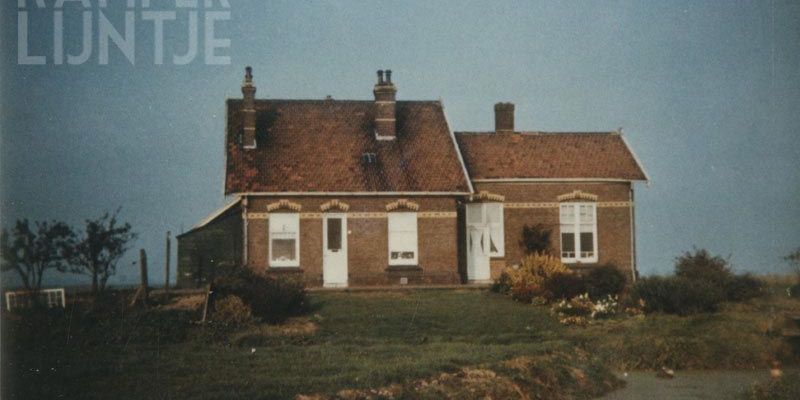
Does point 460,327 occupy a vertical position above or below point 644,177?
below

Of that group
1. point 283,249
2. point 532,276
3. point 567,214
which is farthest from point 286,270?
point 567,214

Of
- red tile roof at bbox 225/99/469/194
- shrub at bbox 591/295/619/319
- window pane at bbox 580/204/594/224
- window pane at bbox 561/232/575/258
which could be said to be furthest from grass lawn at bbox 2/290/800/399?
window pane at bbox 580/204/594/224

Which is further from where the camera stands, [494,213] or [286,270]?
[494,213]

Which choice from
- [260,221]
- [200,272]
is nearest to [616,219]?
[260,221]

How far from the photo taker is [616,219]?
31984mm

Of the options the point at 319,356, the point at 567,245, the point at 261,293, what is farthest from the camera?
the point at 567,245

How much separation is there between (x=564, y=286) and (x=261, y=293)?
8.62 m

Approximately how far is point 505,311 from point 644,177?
11482 mm

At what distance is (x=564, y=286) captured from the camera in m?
25.0

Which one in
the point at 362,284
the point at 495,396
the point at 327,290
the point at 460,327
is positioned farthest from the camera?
the point at 362,284

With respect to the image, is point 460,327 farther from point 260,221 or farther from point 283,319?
point 260,221

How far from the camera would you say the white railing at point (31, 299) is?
21234 mm

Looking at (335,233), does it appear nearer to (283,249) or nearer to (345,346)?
(283,249)

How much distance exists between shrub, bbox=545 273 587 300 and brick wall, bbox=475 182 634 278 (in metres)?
5.97
